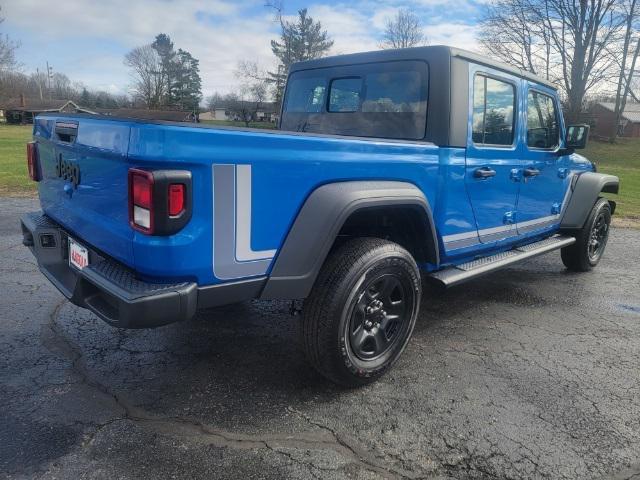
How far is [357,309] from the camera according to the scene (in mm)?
2824

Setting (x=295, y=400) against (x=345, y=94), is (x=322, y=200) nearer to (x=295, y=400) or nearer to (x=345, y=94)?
(x=295, y=400)

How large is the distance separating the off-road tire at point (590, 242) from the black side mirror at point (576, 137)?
3.05 feet

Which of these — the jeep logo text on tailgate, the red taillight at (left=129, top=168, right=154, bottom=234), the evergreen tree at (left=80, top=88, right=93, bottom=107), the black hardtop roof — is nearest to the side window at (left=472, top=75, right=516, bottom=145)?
the black hardtop roof

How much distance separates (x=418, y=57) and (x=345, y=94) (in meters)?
0.71

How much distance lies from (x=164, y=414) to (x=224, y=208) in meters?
1.22

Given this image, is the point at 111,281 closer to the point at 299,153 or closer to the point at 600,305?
the point at 299,153

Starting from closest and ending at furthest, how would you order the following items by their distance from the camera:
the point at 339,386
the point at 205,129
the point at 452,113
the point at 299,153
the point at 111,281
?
the point at 205,129 → the point at 111,281 → the point at 299,153 → the point at 339,386 → the point at 452,113

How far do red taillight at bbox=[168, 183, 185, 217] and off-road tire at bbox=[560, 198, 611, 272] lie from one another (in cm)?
480

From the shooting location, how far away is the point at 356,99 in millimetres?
3820

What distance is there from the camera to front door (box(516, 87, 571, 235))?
422 centimetres

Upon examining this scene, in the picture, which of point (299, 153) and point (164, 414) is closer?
point (299, 153)

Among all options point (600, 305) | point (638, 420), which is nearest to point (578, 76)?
point (600, 305)

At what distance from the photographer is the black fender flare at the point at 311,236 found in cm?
246

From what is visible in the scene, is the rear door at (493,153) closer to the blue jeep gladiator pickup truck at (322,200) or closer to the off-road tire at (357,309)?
the blue jeep gladiator pickup truck at (322,200)
